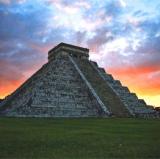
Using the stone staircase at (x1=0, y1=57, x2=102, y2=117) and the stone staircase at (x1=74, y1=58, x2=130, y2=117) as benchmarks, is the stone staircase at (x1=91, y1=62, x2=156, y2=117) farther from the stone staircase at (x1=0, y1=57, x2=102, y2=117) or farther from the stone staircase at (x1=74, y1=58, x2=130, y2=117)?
the stone staircase at (x1=0, y1=57, x2=102, y2=117)

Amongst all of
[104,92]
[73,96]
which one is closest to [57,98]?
[73,96]

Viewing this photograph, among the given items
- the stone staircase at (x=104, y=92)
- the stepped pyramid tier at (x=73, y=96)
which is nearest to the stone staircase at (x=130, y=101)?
the stepped pyramid tier at (x=73, y=96)

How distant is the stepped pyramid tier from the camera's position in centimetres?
2908

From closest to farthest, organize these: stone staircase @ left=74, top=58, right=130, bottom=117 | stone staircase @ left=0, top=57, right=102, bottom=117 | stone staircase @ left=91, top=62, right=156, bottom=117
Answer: stone staircase @ left=0, top=57, right=102, bottom=117 → stone staircase @ left=74, top=58, right=130, bottom=117 → stone staircase @ left=91, top=62, right=156, bottom=117

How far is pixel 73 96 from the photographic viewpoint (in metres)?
33.2

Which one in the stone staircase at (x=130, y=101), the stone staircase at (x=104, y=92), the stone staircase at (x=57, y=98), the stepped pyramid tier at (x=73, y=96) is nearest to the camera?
the stone staircase at (x=57, y=98)

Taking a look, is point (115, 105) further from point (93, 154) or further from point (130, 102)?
point (93, 154)

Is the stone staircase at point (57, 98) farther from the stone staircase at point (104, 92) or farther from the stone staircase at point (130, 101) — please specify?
the stone staircase at point (130, 101)

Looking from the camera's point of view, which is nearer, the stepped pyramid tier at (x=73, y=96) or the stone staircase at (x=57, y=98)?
the stone staircase at (x=57, y=98)

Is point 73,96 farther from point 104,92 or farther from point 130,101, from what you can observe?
point 130,101

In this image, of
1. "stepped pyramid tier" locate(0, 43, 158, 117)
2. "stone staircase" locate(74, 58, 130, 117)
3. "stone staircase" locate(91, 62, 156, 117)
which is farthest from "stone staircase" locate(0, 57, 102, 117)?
"stone staircase" locate(91, 62, 156, 117)

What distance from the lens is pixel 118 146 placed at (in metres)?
9.95

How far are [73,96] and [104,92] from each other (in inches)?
217

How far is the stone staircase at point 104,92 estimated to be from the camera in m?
33.7
